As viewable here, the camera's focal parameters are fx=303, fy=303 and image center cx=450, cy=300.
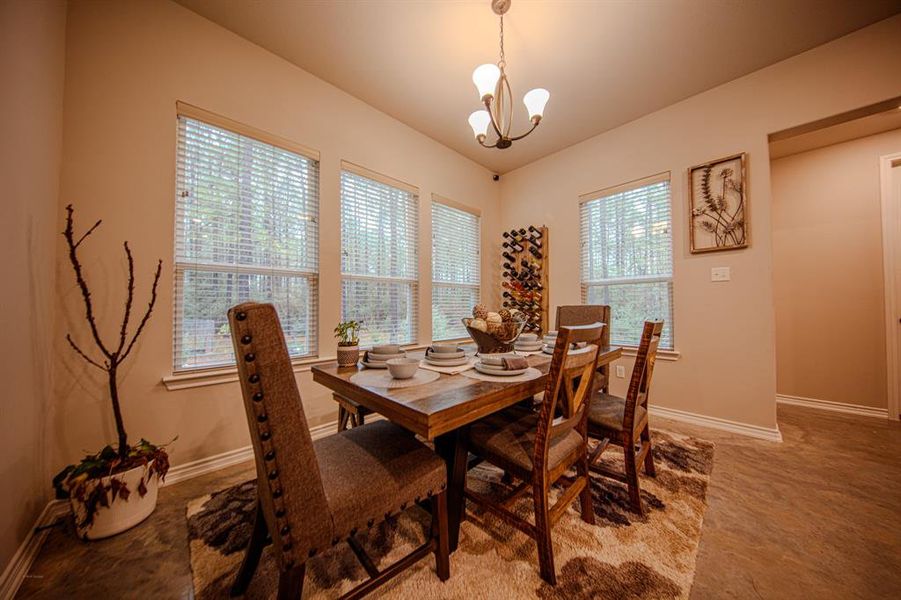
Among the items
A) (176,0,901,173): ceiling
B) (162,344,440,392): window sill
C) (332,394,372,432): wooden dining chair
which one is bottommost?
(332,394,372,432): wooden dining chair

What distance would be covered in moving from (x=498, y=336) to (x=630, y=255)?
88.8 inches

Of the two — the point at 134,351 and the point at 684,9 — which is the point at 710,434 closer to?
the point at 684,9

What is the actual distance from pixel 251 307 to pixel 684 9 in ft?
9.47

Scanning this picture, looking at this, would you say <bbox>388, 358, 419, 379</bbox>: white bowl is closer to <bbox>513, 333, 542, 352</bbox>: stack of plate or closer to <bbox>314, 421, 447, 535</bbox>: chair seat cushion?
<bbox>314, 421, 447, 535</bbox>: chair seat cushion

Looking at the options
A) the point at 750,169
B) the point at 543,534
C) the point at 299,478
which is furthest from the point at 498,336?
the point at 750,169

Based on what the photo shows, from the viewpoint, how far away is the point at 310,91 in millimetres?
2414

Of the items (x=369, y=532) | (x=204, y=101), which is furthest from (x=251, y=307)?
(x=204, y=101)

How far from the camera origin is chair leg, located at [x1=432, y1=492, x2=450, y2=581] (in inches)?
43.6

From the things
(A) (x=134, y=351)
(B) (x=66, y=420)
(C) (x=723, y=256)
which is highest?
(C) (x=723, y=256)

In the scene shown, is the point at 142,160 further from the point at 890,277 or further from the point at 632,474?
the point at 890,277

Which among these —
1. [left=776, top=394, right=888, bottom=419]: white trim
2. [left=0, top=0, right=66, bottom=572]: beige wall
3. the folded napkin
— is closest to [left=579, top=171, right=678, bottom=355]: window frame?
[left=776, top=394, right=888, bottom=419]: white trim

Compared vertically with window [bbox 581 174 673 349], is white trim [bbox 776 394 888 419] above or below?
below

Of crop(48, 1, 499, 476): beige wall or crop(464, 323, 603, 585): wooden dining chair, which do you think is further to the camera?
crop(48, 1, 499, 476): beige wall

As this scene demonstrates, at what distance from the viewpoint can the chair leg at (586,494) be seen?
1.37m
